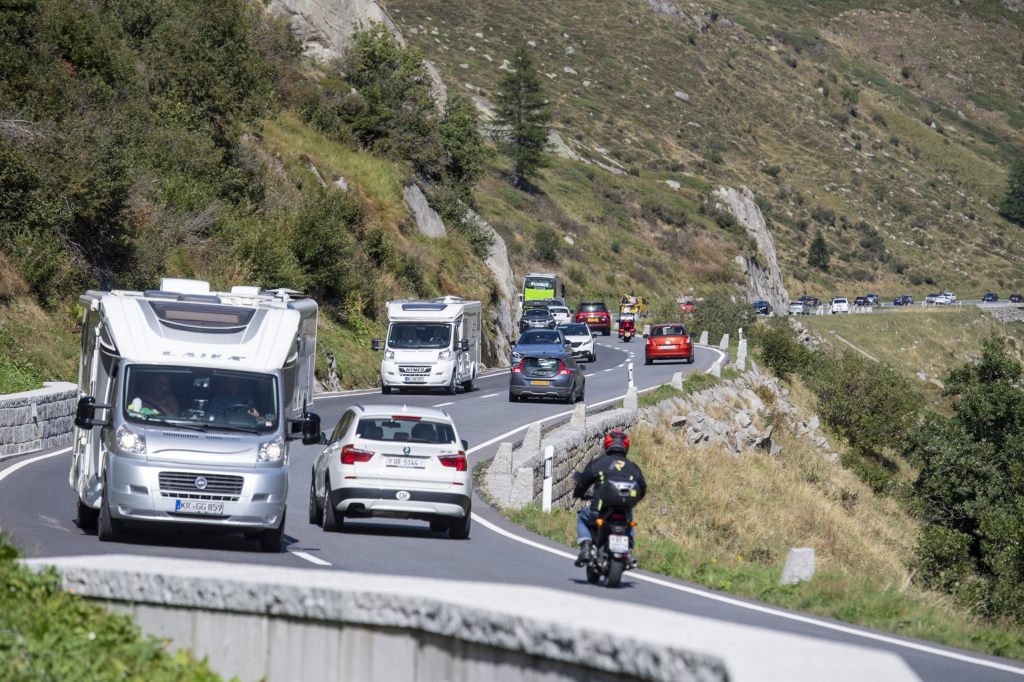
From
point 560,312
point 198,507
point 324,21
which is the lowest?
point 560,312

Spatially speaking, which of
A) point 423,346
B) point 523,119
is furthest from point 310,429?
point 523,119

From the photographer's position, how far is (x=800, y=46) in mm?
176625

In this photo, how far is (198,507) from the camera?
41.9 ft

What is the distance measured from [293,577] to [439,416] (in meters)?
10.2

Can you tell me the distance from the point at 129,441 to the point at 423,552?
3727 mm

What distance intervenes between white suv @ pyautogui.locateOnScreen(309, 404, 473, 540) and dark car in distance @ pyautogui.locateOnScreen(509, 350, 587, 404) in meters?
19.1

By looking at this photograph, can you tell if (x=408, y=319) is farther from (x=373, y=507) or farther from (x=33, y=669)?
(x=33, y=669)

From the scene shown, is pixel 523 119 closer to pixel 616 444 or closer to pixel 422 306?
pixel 422 306

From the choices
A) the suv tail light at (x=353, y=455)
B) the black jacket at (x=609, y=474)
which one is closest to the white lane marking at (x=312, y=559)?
the suv tail light at (x=353, y=455)

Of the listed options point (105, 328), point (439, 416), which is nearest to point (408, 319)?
point (439, 416)

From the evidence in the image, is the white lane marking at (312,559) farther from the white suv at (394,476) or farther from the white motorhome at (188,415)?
the white suv at (394,476)

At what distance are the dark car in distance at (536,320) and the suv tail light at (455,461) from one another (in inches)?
1585

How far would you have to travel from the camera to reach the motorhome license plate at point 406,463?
51.9 ft

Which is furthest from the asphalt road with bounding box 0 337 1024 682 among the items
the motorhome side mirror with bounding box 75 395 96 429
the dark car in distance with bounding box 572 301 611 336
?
the dark car in distance with bounding box 572 301 611 336
